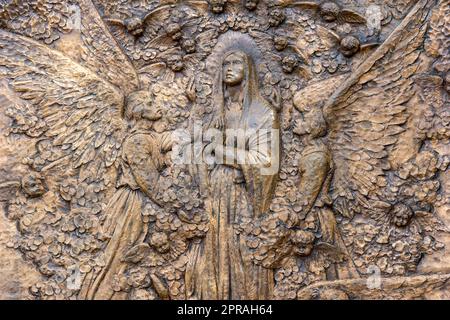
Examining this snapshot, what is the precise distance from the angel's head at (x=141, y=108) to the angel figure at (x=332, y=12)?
A: 0.88 meters

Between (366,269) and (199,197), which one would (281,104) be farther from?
(366,269)

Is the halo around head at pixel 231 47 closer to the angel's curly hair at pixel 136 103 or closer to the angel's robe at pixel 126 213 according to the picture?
the angel's curly hair at pixel 136 103

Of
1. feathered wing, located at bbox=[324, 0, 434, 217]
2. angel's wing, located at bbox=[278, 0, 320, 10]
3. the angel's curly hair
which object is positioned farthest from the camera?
the angel's curly hair

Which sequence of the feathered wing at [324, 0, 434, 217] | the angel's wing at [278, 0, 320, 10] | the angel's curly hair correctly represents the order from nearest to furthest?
the feathered wing at [324, 0, 434, 217] → the angel's wing at [278, 0, 320, 10] → the angel's curly hair

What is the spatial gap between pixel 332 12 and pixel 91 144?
146 centimetres

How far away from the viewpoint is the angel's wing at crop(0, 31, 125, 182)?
4965mm

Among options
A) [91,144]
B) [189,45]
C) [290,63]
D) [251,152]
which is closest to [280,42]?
[290,63]

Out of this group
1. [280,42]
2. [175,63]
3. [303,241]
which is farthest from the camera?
[175,63]

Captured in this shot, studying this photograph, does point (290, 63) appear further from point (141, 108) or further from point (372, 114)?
point (141, 108)

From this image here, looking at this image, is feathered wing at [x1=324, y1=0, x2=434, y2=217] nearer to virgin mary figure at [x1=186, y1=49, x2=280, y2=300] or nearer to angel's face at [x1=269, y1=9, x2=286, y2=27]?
virgin mary figure at [x1=186, y1=49, x2=280, y2=300]

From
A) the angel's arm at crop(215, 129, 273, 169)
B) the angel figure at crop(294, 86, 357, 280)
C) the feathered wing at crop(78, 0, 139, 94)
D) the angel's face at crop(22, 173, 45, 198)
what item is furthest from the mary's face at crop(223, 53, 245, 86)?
the angel's face at crop(22, 173, 45, 198)

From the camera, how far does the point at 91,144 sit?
4977mm

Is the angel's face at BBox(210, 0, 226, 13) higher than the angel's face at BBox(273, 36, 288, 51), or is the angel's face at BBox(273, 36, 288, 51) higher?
the angel's face at BBox(210, 0, 226, 13)

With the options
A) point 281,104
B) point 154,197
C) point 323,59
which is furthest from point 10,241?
point 323,59
